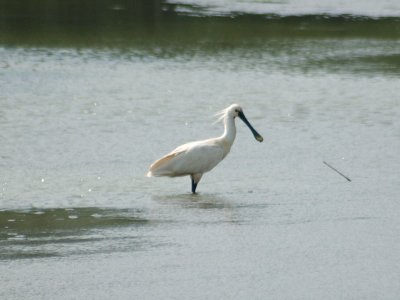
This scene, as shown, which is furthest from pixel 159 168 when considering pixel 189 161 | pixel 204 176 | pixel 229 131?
pixel 229 131

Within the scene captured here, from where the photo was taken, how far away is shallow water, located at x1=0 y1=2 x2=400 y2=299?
704cm

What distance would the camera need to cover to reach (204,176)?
10.5 m

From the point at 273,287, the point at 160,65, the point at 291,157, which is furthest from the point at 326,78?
the point at 273,287

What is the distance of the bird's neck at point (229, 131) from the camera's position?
Answer: 10391 millimetres

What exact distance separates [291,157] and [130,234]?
3.24 metres

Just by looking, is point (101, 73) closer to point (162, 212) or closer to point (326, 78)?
point (326, 78)

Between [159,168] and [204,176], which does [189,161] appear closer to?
[159,168]

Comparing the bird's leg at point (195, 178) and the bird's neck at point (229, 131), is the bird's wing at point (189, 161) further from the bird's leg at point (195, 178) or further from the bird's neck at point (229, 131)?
the bird's neck at point (229, 131)

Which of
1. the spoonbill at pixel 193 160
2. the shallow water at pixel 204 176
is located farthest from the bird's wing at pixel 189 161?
the shallow water at pixel 204 176

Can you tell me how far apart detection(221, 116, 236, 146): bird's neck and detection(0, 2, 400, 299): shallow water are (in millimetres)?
299

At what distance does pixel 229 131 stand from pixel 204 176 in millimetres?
463

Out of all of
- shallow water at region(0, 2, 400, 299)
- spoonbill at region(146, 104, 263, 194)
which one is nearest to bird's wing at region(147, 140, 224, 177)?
spoonbill at region(146, 104, 263, 194)

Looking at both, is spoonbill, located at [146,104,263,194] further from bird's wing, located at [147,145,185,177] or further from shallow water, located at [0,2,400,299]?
shallow water, located at [0,2,400,299]

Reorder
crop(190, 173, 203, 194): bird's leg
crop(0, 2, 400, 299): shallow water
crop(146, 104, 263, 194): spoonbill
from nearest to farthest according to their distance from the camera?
crop(0, 2, 400, 299): shallow water, crop(190, 173, 203, 194): bird's leg, crop(146, 104, 263, 194): spoonbill
